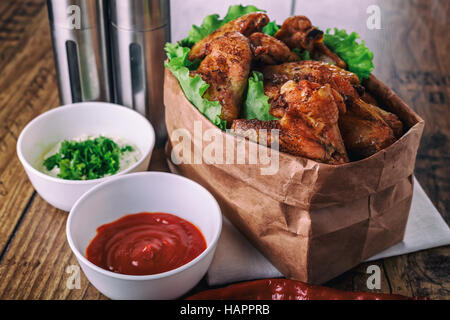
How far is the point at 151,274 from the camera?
4.06 ft

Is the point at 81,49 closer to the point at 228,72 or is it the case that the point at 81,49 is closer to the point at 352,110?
the point at 228,72

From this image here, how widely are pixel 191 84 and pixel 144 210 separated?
0.39 m

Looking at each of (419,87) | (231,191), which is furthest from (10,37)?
(419,87)

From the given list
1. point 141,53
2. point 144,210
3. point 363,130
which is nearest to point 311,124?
point 363,130

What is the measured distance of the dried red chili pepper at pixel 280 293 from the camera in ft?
3.93

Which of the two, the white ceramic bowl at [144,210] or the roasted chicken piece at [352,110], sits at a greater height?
the roasted chicken piece at [352,110]

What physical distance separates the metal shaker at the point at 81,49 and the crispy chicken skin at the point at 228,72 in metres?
0.44

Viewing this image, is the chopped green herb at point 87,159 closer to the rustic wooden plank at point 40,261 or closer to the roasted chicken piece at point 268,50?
the rustic wooden plank at point 40,261

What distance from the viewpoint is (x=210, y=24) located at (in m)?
1.69

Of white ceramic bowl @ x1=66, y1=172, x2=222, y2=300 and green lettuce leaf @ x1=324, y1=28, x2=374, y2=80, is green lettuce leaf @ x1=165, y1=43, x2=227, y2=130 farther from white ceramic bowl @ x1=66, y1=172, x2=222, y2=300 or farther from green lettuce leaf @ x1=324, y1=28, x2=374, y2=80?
green lettuce leaf @ x1=324, y1=28, x2=374, y2=80

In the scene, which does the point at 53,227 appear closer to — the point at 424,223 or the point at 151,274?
the point at 151,274

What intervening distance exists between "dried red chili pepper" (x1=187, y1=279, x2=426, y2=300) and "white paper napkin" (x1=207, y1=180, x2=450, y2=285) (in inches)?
4.4

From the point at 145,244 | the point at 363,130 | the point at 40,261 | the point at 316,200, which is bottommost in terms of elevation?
the point at 40,261

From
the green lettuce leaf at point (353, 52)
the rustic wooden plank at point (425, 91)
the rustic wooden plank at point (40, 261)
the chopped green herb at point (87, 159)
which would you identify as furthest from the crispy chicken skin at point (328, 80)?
the rustic wooden plank at point (40, 261)
